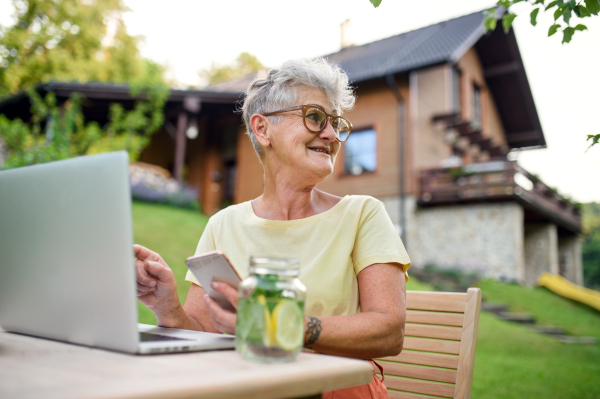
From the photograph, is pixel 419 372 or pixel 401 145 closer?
Result: pixel 419 372

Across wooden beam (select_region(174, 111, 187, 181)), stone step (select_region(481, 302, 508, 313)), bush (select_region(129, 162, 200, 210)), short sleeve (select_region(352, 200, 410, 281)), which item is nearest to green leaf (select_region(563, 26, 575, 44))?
short sleeve (select_region(352, 200, 410, 281))

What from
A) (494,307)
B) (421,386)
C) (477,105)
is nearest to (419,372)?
(421,386)

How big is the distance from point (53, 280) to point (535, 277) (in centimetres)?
1358

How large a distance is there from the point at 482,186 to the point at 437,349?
30.4 ft

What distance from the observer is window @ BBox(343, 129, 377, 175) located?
11547 mm

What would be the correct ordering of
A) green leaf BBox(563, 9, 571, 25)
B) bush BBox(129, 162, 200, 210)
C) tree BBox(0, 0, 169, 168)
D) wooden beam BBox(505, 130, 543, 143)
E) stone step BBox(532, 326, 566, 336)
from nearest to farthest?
green leaf BBox(563, 9, 571, 25)
stone step BBox(532, 326, 566, 336)
bush BBox(129, 162, 200, 210)
wooden beam BBox(505, 130, 543, 143)
tree BBox(0, 0, 169, 168)

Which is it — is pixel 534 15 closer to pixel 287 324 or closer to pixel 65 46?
pixel 287 324

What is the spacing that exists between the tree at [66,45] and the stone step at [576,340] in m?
19.5

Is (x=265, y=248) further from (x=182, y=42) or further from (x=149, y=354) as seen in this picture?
(x=182, y=42)

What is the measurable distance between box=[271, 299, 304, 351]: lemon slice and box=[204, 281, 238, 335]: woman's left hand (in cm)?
17

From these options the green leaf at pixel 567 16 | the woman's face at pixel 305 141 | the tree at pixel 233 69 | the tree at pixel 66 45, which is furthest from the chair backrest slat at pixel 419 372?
the tree at pixel 233 69

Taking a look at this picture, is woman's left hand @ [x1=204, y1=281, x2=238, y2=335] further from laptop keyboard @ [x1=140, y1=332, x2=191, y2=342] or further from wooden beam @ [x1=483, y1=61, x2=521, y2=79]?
wooden beam @ [x1=483, y1=61, x2=521, y2=79]

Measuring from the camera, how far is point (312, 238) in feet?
5.03

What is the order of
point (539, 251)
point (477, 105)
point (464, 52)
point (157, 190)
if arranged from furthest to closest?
point (477, 105)
point (539, 251)
point (464, 52)
point (157, 190)
